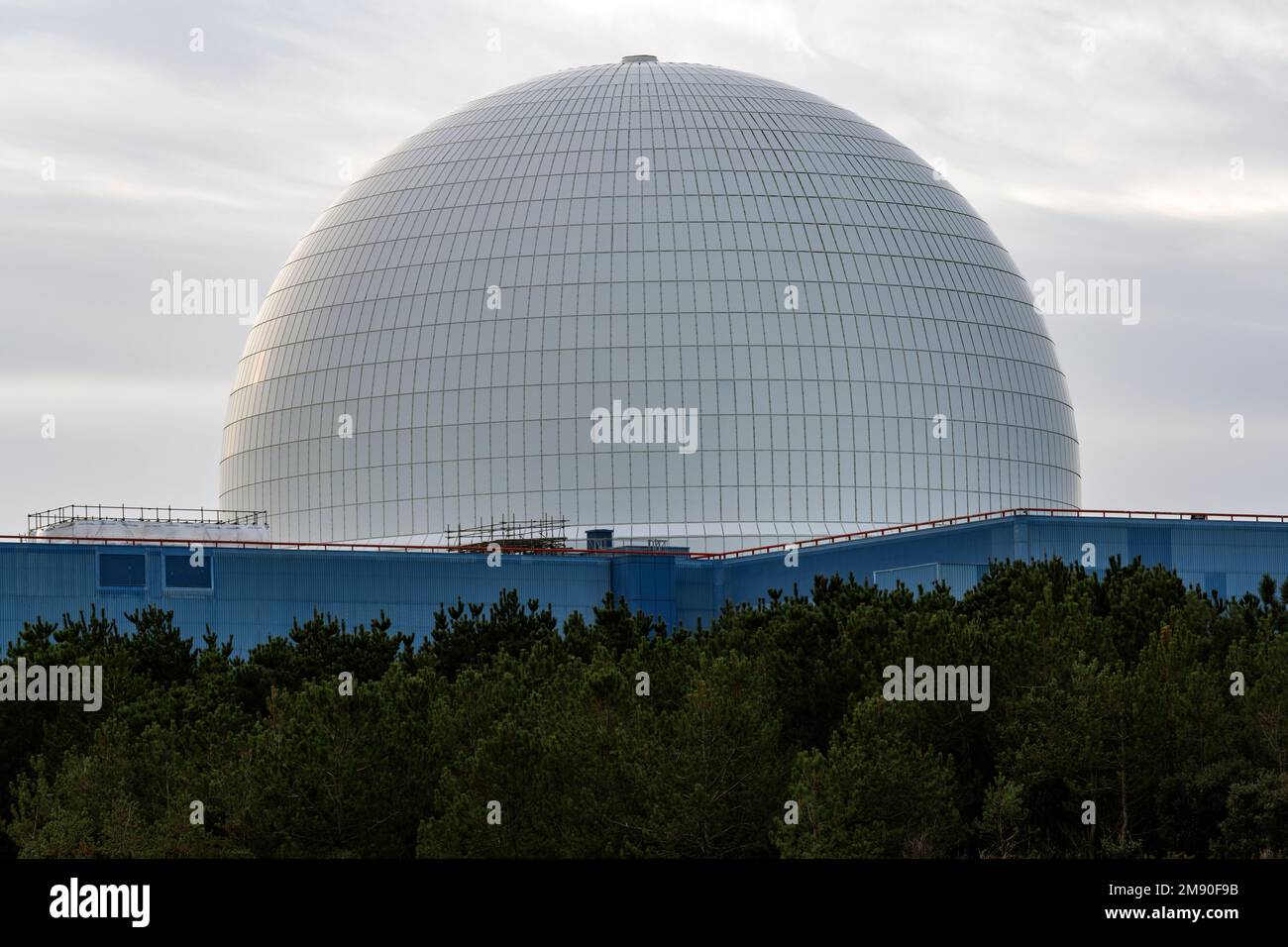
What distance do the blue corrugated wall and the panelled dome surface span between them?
459 cm

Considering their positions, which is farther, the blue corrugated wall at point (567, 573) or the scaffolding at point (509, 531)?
the scaffolding at point (509, 531)

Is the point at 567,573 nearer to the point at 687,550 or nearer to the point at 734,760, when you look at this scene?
the point at 687,550

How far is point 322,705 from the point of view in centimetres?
3866

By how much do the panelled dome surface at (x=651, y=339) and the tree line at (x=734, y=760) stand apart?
85.0 feet

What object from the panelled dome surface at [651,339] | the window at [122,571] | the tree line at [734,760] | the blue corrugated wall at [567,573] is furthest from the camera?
the panelled dome surface at [651,339]

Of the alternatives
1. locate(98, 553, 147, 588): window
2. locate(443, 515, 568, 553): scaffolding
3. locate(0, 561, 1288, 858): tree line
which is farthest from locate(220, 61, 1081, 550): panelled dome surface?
locate(0, 561, 1288, 858): tree line

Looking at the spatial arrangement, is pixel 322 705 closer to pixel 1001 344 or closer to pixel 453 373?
pixel 453 373

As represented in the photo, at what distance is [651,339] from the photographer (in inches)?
2778

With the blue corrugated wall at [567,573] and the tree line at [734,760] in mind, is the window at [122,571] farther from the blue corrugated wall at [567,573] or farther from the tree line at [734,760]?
the tree line at [734,760]

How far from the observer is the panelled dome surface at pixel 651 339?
70125mm

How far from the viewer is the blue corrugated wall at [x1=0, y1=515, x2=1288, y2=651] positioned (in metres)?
60.1

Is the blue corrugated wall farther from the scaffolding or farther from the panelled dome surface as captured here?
the panelled dome surface

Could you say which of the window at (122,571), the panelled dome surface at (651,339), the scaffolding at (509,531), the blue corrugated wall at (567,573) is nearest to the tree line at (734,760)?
the blue corrugated wall at (567,573)
